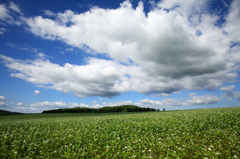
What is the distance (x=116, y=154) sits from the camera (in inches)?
387

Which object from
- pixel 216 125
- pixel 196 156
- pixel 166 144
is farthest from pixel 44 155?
pixel 216 125

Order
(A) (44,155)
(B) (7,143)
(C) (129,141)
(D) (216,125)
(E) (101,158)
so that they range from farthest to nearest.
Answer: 1. (D) (216,125)
2. (B) (7,143)
3. (C) (129,141)
4. (A) (44,155)
5. (E) (101,158)

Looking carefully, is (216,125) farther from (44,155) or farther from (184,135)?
(44,155)

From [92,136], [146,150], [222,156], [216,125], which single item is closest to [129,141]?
[146,150]

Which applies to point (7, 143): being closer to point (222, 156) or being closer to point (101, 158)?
point (101, 158)

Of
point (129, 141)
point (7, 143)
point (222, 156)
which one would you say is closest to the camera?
point (222, 156)

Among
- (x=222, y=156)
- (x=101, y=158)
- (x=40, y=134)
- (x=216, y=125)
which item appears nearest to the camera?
(x=222, y=156)

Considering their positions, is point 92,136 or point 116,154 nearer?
point 116,154

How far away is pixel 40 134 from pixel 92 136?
24.1ft

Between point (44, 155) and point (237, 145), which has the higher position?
point (237, 145)

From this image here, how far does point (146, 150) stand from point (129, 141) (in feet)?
6.88

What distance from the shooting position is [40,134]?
15.9 m

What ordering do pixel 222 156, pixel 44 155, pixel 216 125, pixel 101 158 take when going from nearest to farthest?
pixel 222 156 < pixel 101 158 < pixel 44 155 < pixel 216 125

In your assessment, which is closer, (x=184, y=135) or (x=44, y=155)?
(x=44, y=155)
